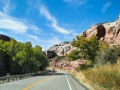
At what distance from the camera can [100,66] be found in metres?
25.0

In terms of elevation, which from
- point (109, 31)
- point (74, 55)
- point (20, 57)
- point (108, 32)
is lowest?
point (74, 55)

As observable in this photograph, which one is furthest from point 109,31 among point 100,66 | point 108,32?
point 100,66

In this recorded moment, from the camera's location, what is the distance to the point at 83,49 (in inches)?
2768

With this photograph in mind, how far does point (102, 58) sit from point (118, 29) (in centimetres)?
5348

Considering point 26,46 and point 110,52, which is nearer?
point 110,52

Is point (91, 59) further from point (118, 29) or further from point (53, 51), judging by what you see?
point (53, 51)

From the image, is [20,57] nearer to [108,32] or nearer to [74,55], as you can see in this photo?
[74,55]

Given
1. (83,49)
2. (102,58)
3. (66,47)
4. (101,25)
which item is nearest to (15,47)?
(83,49)

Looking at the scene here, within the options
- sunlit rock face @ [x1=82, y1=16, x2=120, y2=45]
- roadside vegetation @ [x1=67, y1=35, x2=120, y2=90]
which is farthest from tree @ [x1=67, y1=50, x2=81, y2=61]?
sunlit rock face @ [x1=82, y1=16, x2=120, y2=45]

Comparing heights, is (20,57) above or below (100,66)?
above

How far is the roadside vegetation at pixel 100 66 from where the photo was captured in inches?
611

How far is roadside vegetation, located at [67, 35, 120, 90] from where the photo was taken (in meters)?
15.5

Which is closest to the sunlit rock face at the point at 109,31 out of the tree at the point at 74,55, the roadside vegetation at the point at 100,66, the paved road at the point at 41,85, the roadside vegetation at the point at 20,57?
the roadside vegetation at the point at 100,66

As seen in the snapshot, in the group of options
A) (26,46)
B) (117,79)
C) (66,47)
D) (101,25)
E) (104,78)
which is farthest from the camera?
(66,47)
